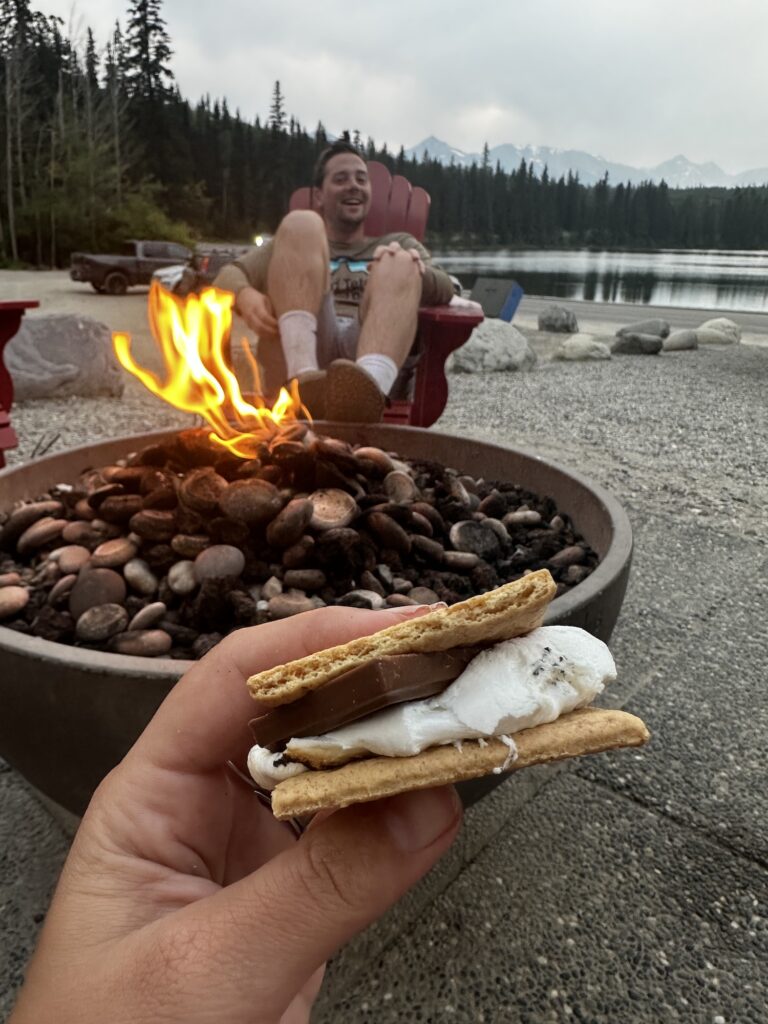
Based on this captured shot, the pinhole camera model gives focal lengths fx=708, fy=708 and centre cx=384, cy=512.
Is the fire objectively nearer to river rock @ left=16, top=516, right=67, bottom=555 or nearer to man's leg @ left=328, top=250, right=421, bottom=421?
river rock @ left=16, top=516, right=67, bottom=555

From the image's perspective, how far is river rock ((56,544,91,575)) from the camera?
6.17ft

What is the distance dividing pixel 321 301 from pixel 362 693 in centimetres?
377

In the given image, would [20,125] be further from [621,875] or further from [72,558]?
[621,875]

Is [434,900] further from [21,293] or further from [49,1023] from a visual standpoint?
[21,293]

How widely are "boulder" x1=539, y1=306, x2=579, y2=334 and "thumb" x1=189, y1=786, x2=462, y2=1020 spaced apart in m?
13.8

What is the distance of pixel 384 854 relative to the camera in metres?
0.83

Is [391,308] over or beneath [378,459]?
over

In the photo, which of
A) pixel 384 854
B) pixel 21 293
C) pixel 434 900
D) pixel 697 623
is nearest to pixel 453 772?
pixel 384 854

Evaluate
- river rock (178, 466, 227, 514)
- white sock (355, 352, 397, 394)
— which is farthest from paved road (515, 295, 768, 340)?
river rock (178, 466, 227, 514)

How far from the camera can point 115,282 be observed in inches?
716

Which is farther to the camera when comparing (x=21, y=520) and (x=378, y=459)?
(x=378, y=459)

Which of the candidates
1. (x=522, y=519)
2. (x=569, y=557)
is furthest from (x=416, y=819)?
(x=522, y=519)

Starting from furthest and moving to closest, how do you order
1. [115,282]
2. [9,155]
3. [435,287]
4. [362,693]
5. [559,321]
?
[9,155] → [115,282] → [559,321] → [435,287] → [362,693]

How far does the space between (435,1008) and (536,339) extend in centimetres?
1237
